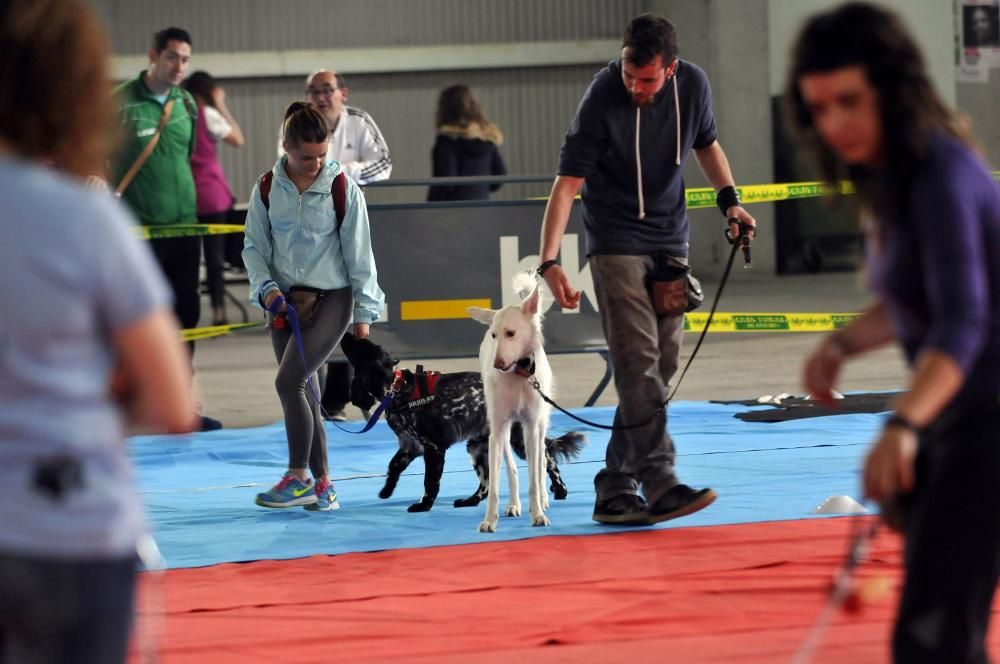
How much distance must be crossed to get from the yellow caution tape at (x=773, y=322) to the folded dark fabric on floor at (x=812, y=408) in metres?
0.89

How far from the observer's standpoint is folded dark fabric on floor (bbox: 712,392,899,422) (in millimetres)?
7672

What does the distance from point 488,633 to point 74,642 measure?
2.17m

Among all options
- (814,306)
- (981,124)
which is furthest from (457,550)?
(981,124)

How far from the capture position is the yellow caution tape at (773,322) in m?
9.05

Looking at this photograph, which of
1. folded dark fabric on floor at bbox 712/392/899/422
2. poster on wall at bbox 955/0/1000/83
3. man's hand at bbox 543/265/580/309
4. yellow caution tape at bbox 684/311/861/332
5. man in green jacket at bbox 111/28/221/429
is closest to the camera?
man's hand at bbox 543/265/580/309

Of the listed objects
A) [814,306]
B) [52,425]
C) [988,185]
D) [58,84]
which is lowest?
[814,306]

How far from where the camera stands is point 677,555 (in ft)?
15.1

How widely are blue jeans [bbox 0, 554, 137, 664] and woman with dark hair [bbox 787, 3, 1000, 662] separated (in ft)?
3.41

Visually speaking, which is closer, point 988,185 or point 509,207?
point 988,185

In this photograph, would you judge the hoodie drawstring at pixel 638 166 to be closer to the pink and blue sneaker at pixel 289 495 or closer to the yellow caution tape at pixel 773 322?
the pink and blue sneaker at pixel 289 495

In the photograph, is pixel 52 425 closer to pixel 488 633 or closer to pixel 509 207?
pixel 488 633

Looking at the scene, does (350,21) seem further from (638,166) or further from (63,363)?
(63,363)

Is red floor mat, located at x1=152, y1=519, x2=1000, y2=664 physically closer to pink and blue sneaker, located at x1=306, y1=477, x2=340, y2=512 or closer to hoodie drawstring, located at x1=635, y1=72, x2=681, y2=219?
pink and blue sneaker, located at x1=306, y1=477, x2=340, y2=512

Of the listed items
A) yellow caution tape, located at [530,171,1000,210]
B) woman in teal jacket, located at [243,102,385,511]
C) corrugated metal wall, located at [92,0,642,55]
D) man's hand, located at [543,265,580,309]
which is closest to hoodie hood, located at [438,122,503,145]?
yellow caution tape, located at [530,171,1000,210]
